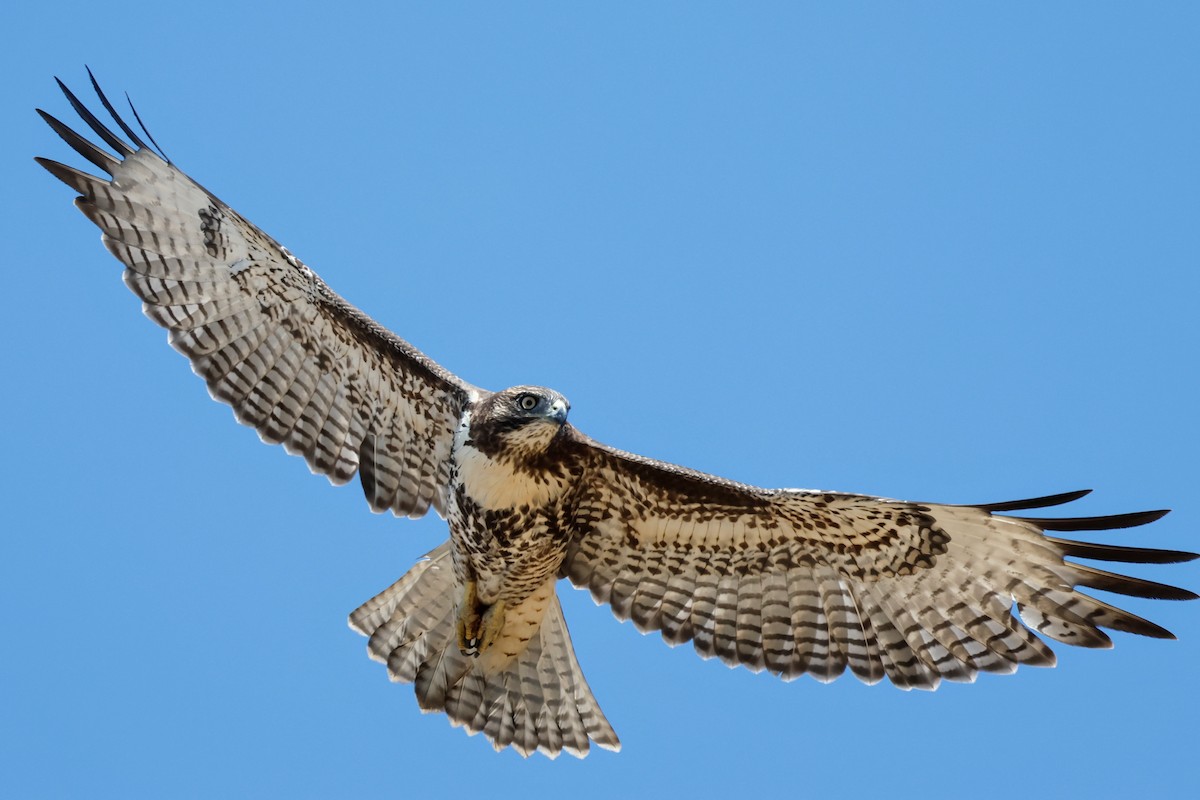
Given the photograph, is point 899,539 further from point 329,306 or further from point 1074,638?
point 329,306

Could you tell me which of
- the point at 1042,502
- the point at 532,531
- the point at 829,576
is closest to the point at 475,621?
the point at 532,531

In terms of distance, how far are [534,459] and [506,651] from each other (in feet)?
4.61

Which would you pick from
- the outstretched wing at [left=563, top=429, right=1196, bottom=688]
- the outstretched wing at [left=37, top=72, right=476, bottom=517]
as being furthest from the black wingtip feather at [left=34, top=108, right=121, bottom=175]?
the outstretched wing at [left=563, top=429, right=1196, bottom=688]

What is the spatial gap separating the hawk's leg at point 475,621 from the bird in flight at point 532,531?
0.01 m

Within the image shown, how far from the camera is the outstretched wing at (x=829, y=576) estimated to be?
8.30 meters

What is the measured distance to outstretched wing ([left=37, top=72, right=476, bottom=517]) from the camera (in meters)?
8.91

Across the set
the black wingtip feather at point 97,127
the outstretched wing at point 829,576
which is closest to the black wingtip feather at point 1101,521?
the outstretched wing at point 829,576

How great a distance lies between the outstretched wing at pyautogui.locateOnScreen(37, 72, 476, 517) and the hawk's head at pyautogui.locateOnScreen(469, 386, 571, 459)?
1.71 ft

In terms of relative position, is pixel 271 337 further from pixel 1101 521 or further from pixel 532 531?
pixel 1101 521

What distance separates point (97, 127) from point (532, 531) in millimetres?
3318

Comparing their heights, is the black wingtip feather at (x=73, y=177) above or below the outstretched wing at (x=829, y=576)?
above

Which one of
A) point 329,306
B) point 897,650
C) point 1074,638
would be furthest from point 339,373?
point 1074,638

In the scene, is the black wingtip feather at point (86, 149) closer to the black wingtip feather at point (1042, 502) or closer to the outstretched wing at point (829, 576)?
the outstretched wing at point (829, 576)

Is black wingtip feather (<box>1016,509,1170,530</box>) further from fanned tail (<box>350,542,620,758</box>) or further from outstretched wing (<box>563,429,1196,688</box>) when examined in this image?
fanned tail (<box>350,542,620,758</box>)
